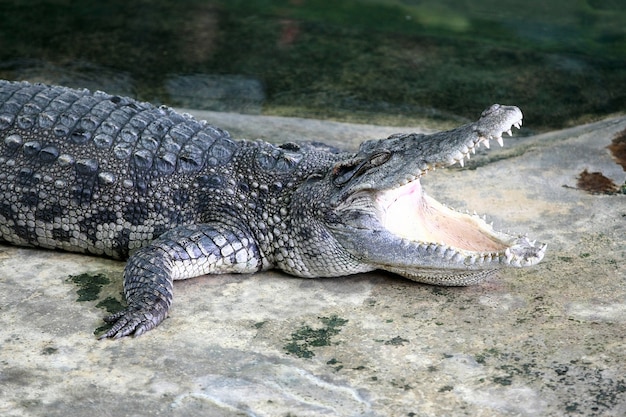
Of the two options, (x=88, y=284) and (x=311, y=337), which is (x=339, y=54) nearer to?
(x=88, y=284)

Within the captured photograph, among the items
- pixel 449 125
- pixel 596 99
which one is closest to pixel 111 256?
pixel 449 125

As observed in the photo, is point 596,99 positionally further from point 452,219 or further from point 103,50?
point 103,50

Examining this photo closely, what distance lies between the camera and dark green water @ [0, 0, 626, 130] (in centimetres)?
783

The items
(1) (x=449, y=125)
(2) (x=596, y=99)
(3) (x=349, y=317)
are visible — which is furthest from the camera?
(2) (x=596, y=99)

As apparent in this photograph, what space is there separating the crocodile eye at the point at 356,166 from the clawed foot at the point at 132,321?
1.14 meters

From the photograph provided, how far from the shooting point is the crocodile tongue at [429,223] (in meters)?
4.71

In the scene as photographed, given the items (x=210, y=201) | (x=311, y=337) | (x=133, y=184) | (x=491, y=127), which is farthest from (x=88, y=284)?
(x=491, y=127)

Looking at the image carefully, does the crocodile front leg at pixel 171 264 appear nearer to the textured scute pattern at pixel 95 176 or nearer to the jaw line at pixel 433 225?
the textured scute pattern at pixel 95 176

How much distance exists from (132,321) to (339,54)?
526 centimetres

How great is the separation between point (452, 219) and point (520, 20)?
20.1 ft

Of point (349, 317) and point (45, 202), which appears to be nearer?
point (349, 317)

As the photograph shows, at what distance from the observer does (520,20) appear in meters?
10.4

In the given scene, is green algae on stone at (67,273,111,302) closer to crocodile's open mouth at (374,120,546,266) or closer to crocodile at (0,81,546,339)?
crocodile at (0,81,546,339)

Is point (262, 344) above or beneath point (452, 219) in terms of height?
beneath
